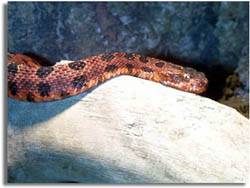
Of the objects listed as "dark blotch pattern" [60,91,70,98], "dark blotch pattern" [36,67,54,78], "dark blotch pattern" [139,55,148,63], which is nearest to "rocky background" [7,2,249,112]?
"dark blotch pattern" [139,55,148,63]

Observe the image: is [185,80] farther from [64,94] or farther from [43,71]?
[43,71]

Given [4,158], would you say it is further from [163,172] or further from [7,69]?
[163,172]

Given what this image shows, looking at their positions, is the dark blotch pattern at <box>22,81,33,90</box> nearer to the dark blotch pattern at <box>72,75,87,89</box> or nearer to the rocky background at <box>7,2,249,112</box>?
the dark blotch pattern at <box>72,75,87,89</box>

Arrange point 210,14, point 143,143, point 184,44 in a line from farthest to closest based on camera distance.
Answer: point 184,44
point 210,14
point 143,143

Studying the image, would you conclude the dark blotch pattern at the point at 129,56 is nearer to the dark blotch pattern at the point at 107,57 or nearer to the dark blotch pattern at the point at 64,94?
the dark blotch pattern at the point at 107,57

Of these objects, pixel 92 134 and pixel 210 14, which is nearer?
pixel 92 134

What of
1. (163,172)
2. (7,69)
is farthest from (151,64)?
(7,69)

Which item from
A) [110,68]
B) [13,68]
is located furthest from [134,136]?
[13,68]
